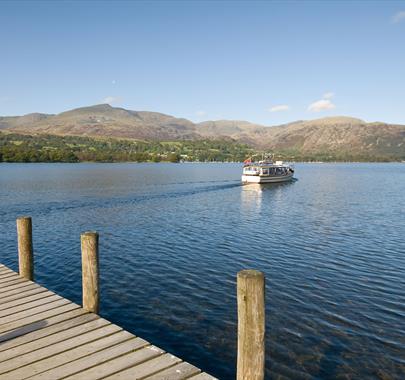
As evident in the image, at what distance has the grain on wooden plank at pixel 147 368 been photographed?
6824mm

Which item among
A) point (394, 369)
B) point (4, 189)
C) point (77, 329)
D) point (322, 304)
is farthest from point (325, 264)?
point (4, 189)

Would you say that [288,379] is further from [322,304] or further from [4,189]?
[4,189]

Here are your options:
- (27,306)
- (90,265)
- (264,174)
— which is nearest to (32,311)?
(27,306)

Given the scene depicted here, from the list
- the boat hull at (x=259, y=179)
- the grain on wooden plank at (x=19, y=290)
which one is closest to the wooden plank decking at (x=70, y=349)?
the grain on wooden plank at (x=19, y=290)

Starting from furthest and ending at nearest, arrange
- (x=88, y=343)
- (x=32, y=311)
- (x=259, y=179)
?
(x=259, y=179)
(x=32, y=311)
(x=88, y=343)

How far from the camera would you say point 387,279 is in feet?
60.2

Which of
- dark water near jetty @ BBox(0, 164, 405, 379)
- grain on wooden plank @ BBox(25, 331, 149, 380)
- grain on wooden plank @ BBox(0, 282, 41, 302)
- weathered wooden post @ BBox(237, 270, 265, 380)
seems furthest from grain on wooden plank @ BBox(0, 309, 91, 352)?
weathered wooden post @ BBox(237, 270, 265, 380)

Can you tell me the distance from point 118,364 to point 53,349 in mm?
1761

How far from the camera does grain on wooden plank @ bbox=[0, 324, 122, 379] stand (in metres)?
7.21

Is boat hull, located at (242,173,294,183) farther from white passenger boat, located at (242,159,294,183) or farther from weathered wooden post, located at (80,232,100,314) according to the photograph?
weathered wooden post, located at (80,232,100,314)

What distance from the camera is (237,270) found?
19500 millimetres

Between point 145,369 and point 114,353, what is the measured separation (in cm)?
99

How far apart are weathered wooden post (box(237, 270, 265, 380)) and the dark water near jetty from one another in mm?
3948

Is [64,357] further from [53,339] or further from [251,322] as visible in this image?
[251,322]
